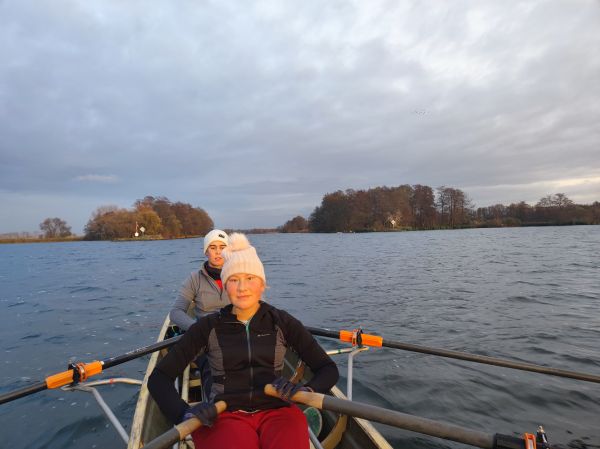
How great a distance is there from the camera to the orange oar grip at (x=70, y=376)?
3.76m

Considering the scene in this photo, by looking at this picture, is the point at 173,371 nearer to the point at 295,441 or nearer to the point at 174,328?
the point at 295,441

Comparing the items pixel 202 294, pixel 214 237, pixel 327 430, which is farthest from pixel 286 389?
pixel 214 237

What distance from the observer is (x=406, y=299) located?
1330cm

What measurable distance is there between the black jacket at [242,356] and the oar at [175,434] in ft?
0.82

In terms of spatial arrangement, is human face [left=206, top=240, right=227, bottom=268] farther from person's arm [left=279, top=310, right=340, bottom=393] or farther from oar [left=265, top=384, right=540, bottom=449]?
oar [left=265, top=384, right=540, bottom=449]

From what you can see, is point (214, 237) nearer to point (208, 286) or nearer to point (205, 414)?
point (208, 286)

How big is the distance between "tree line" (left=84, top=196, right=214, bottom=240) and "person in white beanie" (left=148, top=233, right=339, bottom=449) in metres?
105

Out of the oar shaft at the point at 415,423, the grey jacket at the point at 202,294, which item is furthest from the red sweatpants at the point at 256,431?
the grey jacket at the point at 202,294

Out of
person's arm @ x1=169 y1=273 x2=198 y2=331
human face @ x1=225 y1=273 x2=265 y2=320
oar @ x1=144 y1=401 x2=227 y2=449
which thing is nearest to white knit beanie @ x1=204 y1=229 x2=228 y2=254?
person's arm @ x1=169 y1=273 x2=198 y2=331

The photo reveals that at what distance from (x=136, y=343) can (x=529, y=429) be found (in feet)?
29.0

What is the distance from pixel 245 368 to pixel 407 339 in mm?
7020

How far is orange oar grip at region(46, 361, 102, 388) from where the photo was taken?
3762 mm

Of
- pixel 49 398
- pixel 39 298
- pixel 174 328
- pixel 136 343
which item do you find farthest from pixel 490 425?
pixel 39 298

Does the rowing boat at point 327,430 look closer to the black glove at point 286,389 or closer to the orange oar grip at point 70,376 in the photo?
the orange oar grip at point 70,376
